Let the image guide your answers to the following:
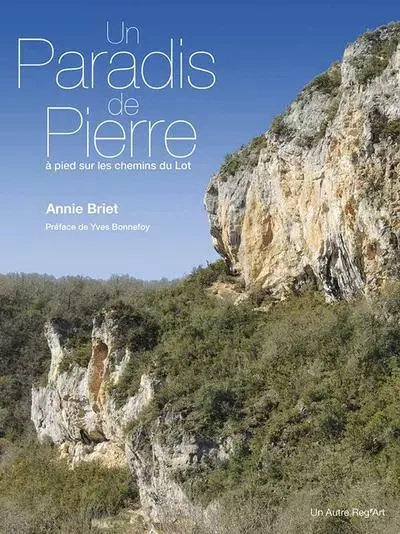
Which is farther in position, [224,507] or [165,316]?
[165,316]

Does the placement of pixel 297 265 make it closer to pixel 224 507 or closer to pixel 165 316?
pixel 165 316

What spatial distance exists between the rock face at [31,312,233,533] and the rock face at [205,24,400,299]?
774 centimetres

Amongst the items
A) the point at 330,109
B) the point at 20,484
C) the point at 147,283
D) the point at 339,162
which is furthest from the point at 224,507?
the point at 147,283

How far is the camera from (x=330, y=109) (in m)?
27.9

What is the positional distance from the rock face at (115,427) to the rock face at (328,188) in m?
7.74

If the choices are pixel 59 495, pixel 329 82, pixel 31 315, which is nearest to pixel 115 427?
pixel 59 495

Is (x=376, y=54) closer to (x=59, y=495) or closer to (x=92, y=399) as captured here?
(x=92, y=399)

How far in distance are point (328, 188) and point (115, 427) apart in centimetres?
1297

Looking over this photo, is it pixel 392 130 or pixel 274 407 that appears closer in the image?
pixel 274 407

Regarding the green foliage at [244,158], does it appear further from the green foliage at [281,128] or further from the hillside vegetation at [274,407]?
the hillside vegetation at [274,407]

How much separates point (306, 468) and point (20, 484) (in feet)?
54.1

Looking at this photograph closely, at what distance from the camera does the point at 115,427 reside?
91.0 feet

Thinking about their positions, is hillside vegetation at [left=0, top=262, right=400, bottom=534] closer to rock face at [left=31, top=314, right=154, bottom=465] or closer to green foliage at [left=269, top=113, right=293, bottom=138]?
rock face at [left=31, top=314, right=154, bottom=465]

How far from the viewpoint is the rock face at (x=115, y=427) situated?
20125mm
